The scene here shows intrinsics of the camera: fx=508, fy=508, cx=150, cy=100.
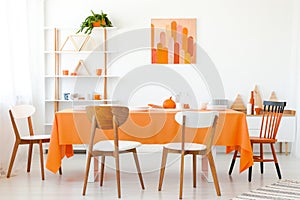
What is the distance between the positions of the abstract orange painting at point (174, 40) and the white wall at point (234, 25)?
10 cm

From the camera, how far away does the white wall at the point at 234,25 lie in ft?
23.6

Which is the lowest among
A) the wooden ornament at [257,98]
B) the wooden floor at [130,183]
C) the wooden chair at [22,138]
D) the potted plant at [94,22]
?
the wooden floor at [130,183]

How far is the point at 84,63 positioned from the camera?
7.26m

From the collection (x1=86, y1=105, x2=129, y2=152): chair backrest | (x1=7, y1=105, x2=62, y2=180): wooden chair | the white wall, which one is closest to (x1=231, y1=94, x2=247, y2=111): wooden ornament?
the white wall

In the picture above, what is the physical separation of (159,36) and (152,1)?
510 mm

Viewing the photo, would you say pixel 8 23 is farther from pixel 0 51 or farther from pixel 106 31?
pixel 106 31

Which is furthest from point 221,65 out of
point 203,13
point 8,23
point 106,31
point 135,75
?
point 8,23

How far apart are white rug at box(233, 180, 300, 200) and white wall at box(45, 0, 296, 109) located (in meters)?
2.50

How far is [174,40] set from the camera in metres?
7.21

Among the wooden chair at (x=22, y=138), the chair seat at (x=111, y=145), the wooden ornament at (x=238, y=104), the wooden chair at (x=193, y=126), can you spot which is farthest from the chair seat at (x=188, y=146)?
the wooden ornament at (x=238, y=104)

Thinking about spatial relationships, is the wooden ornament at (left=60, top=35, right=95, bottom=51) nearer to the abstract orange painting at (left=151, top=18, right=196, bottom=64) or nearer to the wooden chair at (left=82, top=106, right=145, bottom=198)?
the abstract orange painting at (left=151, top=18, right=196, bottom=64)

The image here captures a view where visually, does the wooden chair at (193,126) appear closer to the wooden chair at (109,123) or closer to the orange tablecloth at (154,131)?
the orange tablecloth at (154,131)

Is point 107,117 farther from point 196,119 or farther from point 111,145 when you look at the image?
point 196,119

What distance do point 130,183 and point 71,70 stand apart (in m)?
2.74
